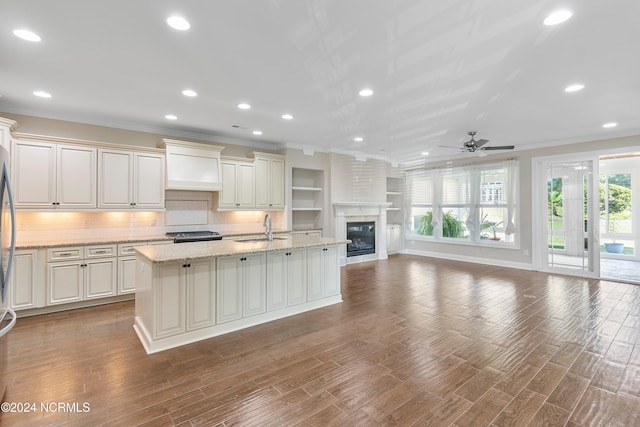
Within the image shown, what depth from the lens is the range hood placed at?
192 inches

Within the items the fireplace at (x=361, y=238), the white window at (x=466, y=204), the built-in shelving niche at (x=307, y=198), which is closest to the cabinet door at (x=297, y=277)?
the built-in shelving niche at (x=307, y=198)

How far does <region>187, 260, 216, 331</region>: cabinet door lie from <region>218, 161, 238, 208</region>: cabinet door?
2.60m

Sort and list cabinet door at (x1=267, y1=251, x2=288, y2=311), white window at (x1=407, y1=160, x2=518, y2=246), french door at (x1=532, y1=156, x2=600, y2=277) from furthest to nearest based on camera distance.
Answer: white window at (x1=407, y1=160, x2=518, y2=246) < french door at (x1=532, y1=156, x2=600, y2=277) < cabinet door at (x1=267, y1=251, x2=288, y2=311)

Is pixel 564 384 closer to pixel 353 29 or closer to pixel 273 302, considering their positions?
pixel 273 302

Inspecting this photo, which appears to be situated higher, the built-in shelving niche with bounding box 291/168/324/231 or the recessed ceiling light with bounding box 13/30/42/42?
the recessed ceiling light with bounding box 13/30/42/42

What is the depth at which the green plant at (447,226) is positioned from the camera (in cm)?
768

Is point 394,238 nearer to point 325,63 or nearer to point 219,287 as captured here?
point 219,287

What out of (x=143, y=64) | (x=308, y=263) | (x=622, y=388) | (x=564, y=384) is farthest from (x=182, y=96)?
(x=622, y=388)

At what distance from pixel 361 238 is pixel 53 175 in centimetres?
591

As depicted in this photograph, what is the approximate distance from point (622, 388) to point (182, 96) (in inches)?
195

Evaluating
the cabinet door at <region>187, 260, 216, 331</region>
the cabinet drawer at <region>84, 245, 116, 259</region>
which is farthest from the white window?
the cabinet drawer at <region>84, 245, 116, 259</region>

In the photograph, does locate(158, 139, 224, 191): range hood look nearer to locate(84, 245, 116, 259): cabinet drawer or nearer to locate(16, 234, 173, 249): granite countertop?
locate(16, 234, 173, 249): granite countertop

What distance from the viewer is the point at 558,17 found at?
211 centimetres

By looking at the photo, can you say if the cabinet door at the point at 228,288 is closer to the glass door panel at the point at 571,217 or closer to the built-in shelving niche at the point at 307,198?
the built-in shelving niche at the point at 307,198
